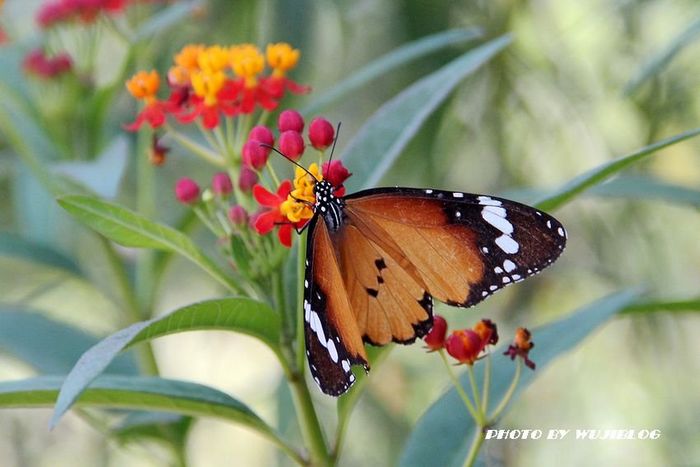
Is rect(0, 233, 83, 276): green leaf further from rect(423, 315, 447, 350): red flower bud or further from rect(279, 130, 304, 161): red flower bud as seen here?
rect(423, 315, 447, 350): red flower bud

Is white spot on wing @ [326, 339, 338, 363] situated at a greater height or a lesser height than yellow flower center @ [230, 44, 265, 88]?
lesser

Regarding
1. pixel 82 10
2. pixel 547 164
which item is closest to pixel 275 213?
pixel 82 10

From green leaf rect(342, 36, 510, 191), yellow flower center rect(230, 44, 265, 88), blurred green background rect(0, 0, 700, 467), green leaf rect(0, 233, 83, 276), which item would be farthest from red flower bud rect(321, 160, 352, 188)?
blurred green background rect(0, 0, 700, 467)

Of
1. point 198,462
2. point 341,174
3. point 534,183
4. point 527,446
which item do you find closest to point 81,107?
point 341,174

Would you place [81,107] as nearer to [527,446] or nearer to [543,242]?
[543,242]

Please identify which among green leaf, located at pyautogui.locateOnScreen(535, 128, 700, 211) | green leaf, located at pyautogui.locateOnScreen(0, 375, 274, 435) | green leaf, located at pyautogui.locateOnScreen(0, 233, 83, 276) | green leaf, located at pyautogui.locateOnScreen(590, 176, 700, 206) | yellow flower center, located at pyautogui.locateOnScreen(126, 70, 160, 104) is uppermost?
green leaf, located at pyautogui.locateOnScreen(590, 176, 700, 206)

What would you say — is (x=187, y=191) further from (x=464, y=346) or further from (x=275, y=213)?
(x=464, y=346)
